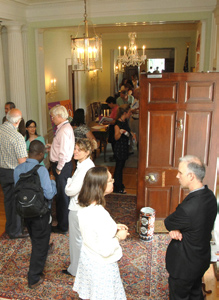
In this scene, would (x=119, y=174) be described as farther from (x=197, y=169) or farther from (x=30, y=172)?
(x=197, y=169)

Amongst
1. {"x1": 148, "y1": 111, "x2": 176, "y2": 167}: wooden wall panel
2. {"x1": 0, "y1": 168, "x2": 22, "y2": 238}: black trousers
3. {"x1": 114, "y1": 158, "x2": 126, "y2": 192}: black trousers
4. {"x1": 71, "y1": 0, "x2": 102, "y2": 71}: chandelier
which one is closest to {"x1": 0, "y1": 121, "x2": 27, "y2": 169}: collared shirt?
{"x1": 0, "y1": 168, "x2": 22, "y2": 238}: black trousers

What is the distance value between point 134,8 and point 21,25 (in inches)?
88.9

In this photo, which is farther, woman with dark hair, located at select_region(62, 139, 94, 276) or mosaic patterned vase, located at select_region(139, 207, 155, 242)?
mosaic patterned vase, located at select_region(139, 207, 155, 242)

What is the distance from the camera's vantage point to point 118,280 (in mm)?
2432

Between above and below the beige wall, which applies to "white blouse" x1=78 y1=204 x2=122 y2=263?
below

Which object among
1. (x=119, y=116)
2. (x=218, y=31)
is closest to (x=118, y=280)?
(x=119, y=116)

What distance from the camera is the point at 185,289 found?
2652 mm

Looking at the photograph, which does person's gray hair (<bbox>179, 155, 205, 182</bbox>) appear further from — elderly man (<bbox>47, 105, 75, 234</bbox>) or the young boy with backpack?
elderly man (<bbox>47, 105, 75, 234</bbox>)

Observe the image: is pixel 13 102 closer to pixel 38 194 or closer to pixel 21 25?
pixel 21 25

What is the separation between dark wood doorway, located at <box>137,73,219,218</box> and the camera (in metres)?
3.95

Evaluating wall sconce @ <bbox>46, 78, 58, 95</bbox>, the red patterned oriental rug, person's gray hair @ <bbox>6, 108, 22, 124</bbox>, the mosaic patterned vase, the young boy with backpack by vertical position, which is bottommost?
the red patterned oriental rug

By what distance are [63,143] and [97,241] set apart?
210 centimetres

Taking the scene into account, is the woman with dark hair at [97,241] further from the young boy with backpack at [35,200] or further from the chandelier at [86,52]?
the chandelier at [86,52]

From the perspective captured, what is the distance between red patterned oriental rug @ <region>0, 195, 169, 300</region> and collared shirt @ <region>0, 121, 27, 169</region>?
4.07ft
